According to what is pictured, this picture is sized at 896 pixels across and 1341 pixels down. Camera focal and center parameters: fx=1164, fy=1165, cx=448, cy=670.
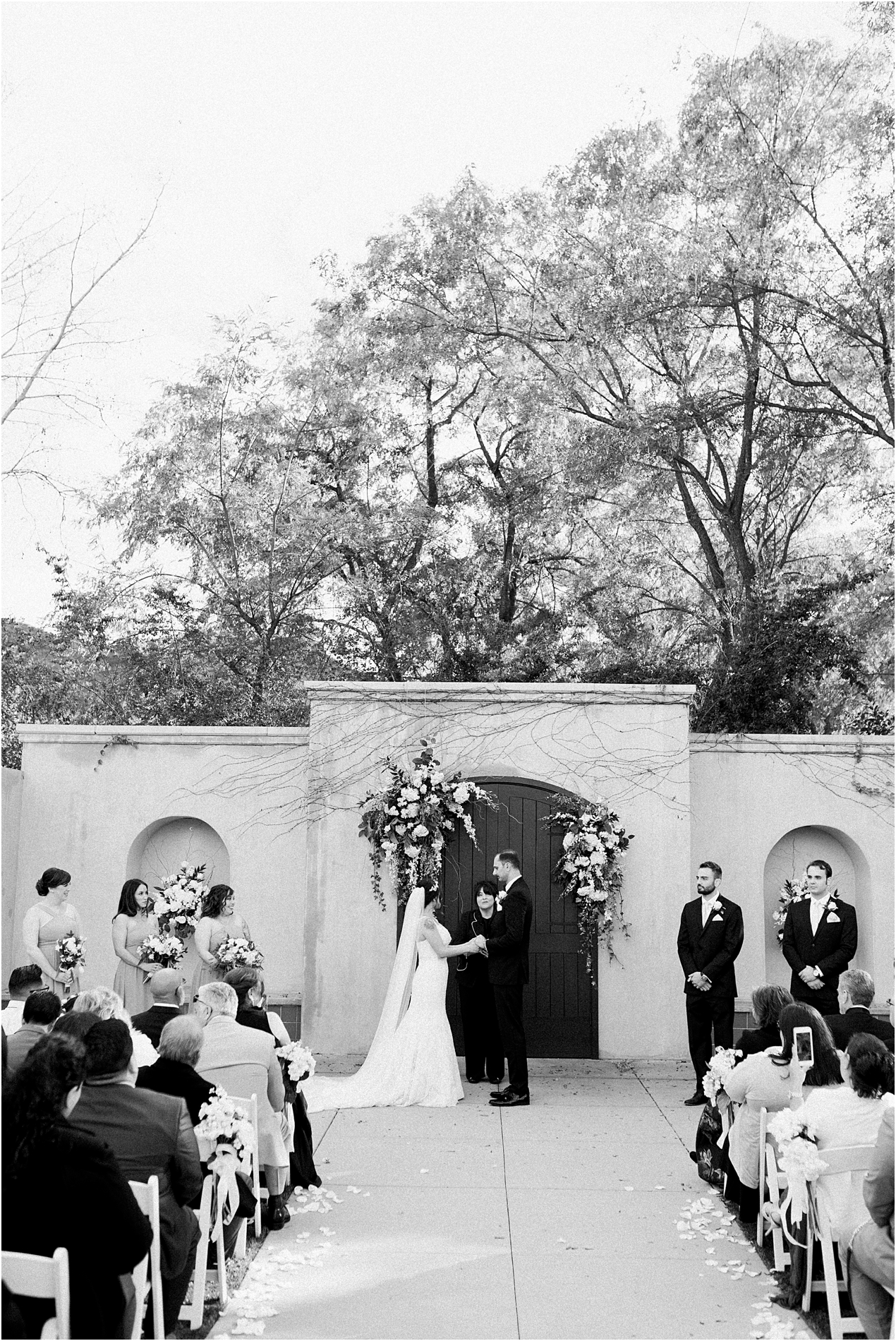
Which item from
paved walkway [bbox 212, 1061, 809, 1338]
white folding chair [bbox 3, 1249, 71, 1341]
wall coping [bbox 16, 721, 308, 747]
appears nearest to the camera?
white folding chair [bbox 3, 1249, 71, 1341]

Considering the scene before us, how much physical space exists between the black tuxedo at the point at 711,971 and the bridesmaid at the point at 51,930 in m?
5.02

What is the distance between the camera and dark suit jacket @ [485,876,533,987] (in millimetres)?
9531

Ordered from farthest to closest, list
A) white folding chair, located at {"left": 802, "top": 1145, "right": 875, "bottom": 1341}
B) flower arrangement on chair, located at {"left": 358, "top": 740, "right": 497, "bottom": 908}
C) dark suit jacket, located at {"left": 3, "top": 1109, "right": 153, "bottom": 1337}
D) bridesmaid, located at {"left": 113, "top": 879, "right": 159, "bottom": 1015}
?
flower arrangement on chair, located at {"left": 358, "top": 740, "right": 497, "bottom": 908}
bridesmaid, located at {"left": 113, "top": 879, "right": 159, "bottom": 1015}
white folding chair, located at {"left": 802, "top": 1145, "right": 875, "bottom": 1341}
dark suit jacket, located at {"left": 3, "top": 1109, "right": 153, "bottom": 1337}

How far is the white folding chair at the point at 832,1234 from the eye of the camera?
15.0 ft

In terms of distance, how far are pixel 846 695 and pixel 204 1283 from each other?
12993 millimetres

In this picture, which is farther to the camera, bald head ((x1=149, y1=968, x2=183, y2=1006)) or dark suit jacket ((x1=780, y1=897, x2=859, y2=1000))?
dark suit jacket ((x1=780, y1=897, x2=859, y2=1000))

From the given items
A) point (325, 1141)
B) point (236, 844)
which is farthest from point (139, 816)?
point (325, 1141)

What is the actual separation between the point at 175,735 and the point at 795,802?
642 cm

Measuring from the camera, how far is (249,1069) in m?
5.99

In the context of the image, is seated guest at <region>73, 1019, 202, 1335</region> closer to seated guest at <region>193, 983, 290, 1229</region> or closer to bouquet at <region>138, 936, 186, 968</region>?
seated guest at <region>193, 983, 290, 1229</region>

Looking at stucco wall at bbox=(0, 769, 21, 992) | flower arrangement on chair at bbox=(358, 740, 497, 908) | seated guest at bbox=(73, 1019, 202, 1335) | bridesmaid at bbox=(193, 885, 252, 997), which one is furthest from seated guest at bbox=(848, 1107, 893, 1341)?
stucco wall at bbox=(0, 769, 21, 992)

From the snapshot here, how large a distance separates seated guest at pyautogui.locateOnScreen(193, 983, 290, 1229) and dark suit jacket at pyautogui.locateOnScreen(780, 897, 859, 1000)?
5440 mm

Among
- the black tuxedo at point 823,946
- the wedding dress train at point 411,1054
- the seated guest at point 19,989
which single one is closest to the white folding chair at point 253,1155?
the seated guest at point 19,989

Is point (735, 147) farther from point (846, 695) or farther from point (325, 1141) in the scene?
point (325, 1141)
